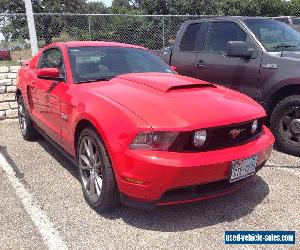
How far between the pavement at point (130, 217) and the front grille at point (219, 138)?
73 cm

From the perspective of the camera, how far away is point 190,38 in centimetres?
696

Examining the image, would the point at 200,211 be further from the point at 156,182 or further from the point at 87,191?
the point at 87,191

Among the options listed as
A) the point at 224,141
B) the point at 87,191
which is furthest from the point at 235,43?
the point at 87,191

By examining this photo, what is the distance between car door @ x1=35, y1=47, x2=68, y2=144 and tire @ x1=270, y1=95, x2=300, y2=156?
291 cm

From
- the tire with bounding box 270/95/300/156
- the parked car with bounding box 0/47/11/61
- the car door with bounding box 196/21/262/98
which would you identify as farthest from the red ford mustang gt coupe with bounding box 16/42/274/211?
the parked car with bounding box 0/47/11/61

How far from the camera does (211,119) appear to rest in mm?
3264

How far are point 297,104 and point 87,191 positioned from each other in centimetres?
302

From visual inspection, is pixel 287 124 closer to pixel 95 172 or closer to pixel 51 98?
pixel 95 172

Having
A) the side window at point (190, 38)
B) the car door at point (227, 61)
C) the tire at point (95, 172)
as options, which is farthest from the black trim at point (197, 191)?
the side window at point (190, 38)

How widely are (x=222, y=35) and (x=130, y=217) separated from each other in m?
3.83

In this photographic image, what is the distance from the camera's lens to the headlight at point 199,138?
321 centimetres

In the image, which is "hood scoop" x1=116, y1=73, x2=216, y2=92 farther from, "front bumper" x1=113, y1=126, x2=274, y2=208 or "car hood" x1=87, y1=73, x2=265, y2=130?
"front bumper" x1=113, y1=126, x2=274, y2=208

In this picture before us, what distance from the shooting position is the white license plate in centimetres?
333

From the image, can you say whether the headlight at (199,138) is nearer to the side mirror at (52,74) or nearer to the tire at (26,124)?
the side mirror at (52,74)
